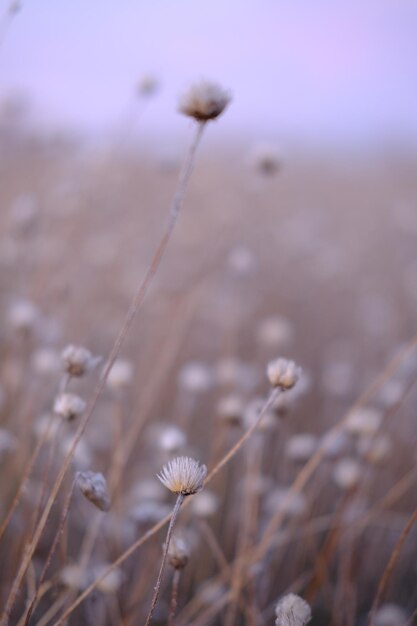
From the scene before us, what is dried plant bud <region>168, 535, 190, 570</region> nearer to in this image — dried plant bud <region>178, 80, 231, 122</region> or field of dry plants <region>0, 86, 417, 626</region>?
field of dry plants <region>0, 86, 417, 626</region>

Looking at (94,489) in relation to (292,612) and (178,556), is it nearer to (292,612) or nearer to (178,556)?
(178,556)

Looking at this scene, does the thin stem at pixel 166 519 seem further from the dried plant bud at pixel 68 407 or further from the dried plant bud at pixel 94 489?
the dried plant bud at pixel 68 407

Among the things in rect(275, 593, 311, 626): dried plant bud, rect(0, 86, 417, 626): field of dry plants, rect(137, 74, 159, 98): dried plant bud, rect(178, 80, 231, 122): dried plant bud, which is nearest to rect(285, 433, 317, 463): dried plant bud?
rect(0, 86, 417, 626): field of dry plants

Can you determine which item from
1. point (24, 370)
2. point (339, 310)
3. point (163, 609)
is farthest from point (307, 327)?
point (163, 609)

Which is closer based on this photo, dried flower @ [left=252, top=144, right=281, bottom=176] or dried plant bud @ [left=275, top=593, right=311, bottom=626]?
dried plant bud @ [left=275, top=593, right=311, bottom=626]

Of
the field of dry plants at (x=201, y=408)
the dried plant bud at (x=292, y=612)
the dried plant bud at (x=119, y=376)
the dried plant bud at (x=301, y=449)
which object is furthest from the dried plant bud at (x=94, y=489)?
the dried plant bud at (x=301, y=449)

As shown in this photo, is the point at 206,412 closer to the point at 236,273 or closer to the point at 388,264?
the point at 236,273

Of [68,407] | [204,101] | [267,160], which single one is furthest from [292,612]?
[267,160]
